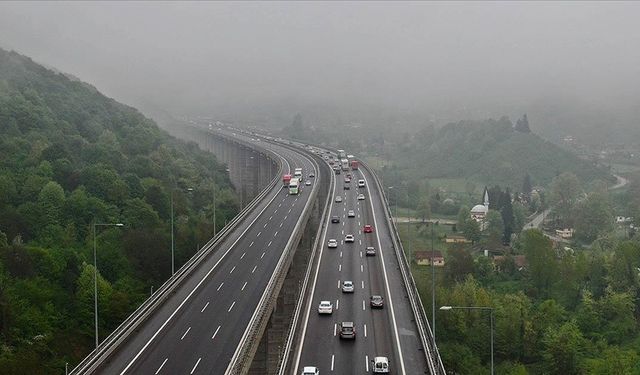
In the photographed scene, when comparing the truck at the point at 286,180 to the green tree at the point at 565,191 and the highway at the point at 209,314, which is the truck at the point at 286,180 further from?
the green tree at the point at 565,191

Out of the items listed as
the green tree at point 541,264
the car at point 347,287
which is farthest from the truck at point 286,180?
the car at point 347,287

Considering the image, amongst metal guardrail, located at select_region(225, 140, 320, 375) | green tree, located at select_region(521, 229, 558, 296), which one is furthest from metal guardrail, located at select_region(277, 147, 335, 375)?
green tree, located at select_region(521, 229, 558, 296)

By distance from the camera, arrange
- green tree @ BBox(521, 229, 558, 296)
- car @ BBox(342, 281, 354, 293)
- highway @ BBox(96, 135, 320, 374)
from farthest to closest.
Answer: green tree @ BBox(521, 229, 558, 296)
car @ BBox(342, 281, 354, 293)
highway @ BBox(96, 135, 320, 374)

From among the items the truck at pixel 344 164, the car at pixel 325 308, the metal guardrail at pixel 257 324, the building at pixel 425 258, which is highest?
the metal guardrail at pixel 257 324

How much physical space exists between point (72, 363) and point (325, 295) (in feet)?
59.0

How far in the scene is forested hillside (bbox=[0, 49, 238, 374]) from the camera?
5259 cm

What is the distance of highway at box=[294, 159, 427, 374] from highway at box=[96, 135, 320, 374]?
13.4 ft

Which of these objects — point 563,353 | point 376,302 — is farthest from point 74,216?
point 563,353

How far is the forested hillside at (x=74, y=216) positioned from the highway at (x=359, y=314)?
1661 centimetres

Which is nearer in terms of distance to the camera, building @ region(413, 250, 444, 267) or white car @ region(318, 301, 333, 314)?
white car @ region(318, 301, 333, 314)

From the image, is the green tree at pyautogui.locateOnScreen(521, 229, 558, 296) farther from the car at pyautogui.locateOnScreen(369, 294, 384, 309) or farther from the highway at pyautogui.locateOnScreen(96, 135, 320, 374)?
the car at pyautogui.locateOnScreen(369, 294, 384, 309)

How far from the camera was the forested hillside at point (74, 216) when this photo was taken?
2071 inches

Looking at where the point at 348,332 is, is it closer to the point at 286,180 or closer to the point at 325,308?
the point at 325,308

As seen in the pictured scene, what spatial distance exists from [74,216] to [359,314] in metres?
34.9
